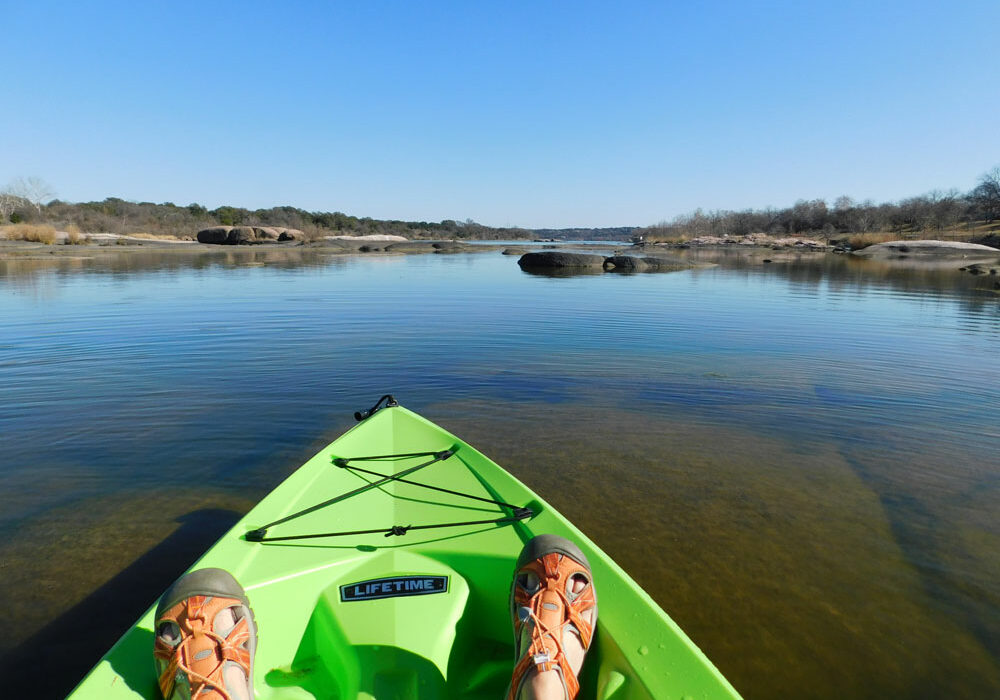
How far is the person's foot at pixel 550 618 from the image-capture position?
2.29 m

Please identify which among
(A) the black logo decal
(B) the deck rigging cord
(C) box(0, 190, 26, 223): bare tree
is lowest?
(A) the black logo decal

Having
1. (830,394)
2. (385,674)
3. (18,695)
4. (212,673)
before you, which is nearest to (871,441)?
(830,394)

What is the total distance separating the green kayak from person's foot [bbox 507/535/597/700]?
0.16 m

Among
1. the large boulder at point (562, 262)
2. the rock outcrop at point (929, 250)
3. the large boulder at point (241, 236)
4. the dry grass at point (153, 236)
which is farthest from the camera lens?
the dry grass at point (153, 236)

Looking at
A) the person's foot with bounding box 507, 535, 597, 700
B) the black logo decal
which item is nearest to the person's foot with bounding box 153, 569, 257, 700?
the black logo decal

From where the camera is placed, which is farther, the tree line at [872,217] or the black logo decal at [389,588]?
the tree line at [872,217]

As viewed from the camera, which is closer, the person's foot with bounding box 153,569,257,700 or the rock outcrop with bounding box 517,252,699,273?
the person's foot with bounding box 153,569,257,700

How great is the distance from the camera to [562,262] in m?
36.7

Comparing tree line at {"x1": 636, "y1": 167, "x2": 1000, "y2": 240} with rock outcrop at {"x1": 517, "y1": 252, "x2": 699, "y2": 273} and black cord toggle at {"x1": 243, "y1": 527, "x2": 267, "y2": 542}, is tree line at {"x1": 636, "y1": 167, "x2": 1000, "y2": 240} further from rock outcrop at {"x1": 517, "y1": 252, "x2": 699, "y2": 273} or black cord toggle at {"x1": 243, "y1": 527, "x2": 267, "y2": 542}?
black cord toggle at {"x1": 243, "y1": 527, "x2": 267, "y2": 542}

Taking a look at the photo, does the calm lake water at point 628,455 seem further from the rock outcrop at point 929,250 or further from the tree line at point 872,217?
the tree line at point 872,217

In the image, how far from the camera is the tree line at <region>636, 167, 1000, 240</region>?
230ft

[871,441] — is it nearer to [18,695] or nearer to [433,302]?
[18,695]

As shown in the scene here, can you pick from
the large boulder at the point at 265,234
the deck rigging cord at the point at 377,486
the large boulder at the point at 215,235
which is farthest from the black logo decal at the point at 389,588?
the large boulder at the point at 215,235

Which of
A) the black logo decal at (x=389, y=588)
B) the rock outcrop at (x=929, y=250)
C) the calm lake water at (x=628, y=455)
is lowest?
the calm lake water at (x=628, y=455)
